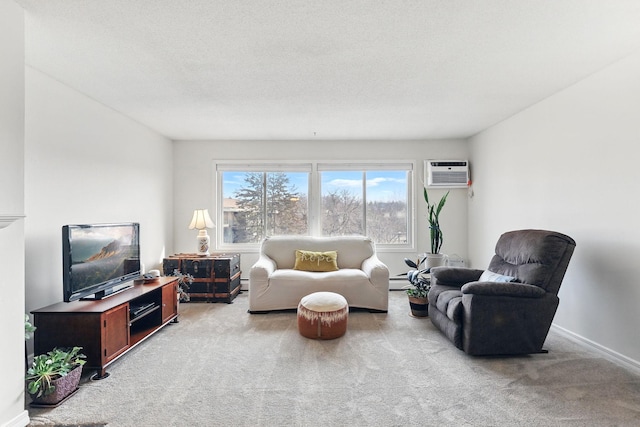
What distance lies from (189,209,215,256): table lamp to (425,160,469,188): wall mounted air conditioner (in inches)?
143

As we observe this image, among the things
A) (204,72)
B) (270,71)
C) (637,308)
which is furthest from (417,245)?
(204,72)

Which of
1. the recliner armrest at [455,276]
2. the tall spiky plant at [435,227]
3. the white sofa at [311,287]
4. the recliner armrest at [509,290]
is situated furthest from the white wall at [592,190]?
the white sofa at [311,287]

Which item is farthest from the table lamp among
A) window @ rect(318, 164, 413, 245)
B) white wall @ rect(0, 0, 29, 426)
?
white wall @ rect(0, 0, 29, 426)

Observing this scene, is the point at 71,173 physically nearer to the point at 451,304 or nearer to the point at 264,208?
the point at 264,208

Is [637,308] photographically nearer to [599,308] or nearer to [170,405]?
[599,308]

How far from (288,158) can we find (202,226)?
1.76 metres

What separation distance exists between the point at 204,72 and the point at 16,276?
1989 millimetres

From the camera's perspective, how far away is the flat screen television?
244 cm

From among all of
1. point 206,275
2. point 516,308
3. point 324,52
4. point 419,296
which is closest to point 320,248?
point 419,296

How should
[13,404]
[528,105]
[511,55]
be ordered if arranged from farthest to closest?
[528,105] < [511,55] < [13,404]

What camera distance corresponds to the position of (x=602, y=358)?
2.62 m

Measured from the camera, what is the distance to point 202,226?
471 cm

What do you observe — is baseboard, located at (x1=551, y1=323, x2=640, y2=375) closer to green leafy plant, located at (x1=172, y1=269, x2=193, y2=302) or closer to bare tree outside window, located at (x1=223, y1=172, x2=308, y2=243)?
bare tree outside window, located at (x1=223, y1=172, x2=308, y2=243)

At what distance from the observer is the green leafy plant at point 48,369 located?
196 centimetres
